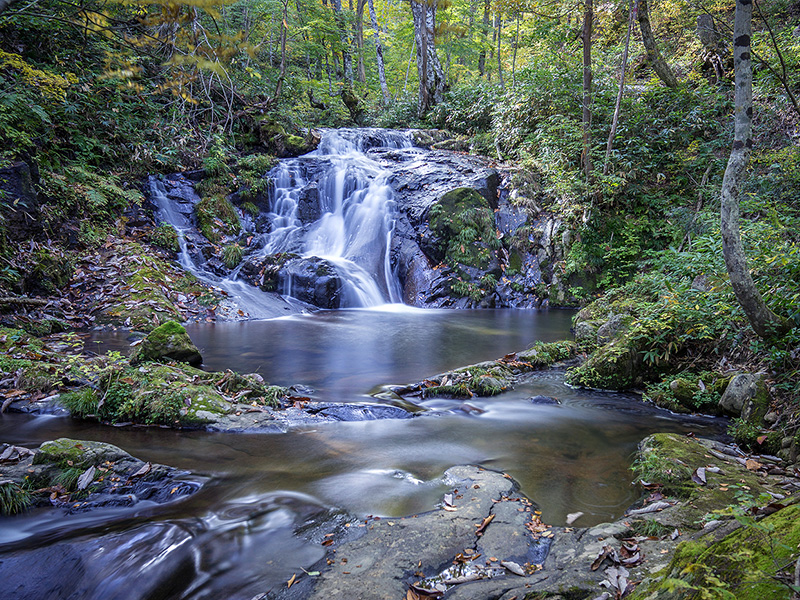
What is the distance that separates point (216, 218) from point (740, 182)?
1295cm

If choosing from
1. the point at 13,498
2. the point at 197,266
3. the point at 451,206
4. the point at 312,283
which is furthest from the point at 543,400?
the point at 197,266

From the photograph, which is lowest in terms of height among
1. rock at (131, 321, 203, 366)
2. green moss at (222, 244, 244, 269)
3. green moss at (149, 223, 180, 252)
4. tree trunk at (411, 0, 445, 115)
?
rock at (131, 321, 203, 366)

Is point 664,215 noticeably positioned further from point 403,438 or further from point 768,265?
point 403,438

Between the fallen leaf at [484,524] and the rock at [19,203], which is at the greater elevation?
the rock at [19,203]

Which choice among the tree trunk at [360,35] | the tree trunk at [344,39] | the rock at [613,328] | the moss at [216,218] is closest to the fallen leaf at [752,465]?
the rock at [613,328]

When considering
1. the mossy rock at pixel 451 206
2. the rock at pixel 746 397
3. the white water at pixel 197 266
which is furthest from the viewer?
the mossy rock at pixel 451 206

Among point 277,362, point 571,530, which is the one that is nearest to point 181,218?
point 277,362

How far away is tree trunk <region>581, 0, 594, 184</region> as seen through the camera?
11.4 m

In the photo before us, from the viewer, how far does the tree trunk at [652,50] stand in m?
11.7

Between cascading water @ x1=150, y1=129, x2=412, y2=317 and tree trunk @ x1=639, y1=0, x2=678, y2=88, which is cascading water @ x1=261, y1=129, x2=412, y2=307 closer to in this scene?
cascading water @ x1=150, y1=129, x2=412, y2=317

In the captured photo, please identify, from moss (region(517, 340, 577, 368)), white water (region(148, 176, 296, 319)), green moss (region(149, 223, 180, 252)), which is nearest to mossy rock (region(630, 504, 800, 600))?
moss (region(517, 340, 577, 368))

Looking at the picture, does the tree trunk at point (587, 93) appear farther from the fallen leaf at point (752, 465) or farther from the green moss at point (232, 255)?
the green moss at point (232, 255)

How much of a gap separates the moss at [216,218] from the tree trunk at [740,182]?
12373 millimetres

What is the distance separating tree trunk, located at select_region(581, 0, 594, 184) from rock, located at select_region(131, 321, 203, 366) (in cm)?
1085
